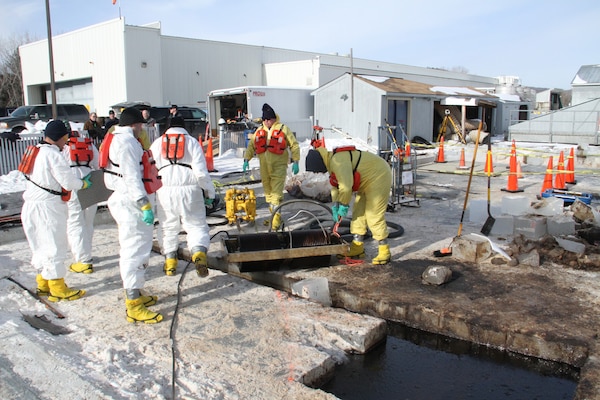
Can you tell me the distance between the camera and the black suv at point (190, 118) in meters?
19.3

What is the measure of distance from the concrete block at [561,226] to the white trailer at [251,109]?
12.5 m

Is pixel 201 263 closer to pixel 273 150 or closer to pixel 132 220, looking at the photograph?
pixel 132 220

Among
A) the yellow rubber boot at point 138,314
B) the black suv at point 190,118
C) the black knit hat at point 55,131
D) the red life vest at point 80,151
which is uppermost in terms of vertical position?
the black suv at point 190,118

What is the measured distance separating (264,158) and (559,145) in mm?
17200

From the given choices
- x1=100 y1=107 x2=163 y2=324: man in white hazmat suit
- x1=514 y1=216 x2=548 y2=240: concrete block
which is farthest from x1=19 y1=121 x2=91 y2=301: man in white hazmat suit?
x1=514 y1=216 x2=548 y2=240: concrete block

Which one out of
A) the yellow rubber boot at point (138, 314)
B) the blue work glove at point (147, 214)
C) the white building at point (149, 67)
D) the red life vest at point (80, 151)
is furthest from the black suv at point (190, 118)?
the yellow rubber boot at point (138, 314)

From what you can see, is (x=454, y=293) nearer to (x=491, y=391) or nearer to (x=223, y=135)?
(x=491, y=391)

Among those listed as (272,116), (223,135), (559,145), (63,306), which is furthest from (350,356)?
(559,145)

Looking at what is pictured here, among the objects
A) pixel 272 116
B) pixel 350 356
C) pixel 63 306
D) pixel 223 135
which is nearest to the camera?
pixel 350 356

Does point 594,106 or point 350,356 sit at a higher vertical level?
point 594,106

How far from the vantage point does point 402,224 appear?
25.9ft

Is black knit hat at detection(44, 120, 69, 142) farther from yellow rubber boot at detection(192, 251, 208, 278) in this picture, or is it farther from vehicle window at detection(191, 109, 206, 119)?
vehicle window at detection(191, 109, 206, 119)

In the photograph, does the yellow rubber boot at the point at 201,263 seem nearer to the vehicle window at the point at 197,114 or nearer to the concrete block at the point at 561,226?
the concrete block at the point at 561,226

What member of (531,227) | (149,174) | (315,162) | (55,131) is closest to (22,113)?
(55,131)
